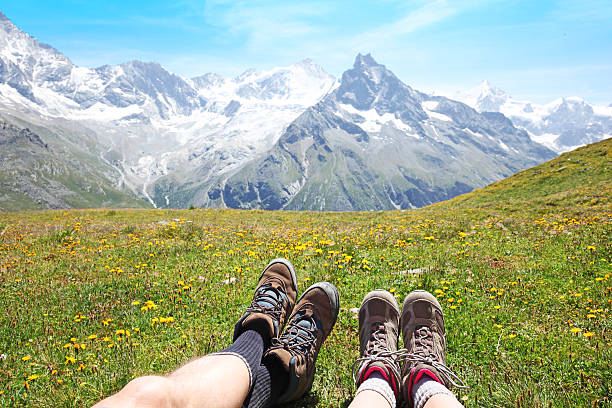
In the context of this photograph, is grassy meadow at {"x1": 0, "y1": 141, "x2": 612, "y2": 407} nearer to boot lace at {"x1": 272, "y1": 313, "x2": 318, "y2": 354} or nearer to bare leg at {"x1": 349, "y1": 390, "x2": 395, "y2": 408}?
boot lace at {"x1": 272, "y1": 313, "x2": 318, "y2": 354}

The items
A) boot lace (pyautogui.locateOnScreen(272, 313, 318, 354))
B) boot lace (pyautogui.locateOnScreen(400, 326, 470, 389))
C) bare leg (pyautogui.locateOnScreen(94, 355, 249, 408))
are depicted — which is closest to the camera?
bare leg (pyautogui.locateOnScreen(94, 355, 249, 408))

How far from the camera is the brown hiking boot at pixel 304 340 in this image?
3.73 m

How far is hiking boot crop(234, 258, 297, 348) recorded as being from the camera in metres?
4.46

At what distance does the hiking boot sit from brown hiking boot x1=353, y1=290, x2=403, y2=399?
4.21 ft

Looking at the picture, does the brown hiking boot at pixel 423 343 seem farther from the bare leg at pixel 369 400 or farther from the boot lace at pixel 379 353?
the bare leg at pixel 369 400

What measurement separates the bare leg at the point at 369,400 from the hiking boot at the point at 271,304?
1.59m

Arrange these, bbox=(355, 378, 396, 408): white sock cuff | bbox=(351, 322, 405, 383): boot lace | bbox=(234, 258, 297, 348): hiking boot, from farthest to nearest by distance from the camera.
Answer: bbox=(234, 258, 297, 348): hiking boot < bbox=(351, 322, 405, 383): boot lace < bbox=(355, 378, 396, 408): white sock cuff

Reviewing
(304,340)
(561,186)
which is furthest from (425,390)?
(561,186)

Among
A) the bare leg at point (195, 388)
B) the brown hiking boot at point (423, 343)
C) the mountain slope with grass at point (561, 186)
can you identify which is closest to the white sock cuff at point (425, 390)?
the brown hiking boot at point (423, 343)

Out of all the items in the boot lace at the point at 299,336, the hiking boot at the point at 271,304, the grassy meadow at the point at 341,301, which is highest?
the hiking boot at the point at 271,304

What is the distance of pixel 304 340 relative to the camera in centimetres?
431

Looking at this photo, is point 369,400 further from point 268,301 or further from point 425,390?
point 268,301

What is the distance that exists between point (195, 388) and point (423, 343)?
10.2ft

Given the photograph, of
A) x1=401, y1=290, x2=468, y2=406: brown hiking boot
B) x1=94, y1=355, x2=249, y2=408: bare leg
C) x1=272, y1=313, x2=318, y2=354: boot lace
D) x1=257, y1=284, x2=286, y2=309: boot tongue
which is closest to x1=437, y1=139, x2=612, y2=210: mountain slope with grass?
x1=401, y1=290, x2=468, y2=406: brown hiking boot
